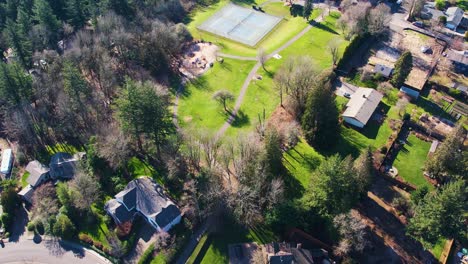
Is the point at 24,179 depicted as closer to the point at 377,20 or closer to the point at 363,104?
the point at 363,104

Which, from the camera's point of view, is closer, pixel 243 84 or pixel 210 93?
pixel 210 93

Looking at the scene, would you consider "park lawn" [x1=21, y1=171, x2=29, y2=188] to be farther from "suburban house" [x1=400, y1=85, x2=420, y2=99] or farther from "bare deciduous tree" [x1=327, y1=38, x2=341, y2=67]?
"suburban house" [x1=400, y1=85, x2=420, y2=99]

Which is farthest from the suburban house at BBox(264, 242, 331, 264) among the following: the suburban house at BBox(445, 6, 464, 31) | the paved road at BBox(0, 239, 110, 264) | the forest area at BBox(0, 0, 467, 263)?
the suburban house at BBox(445, 6, 464, 31)

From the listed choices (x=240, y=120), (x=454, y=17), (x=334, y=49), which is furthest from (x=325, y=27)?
(x=240, y=120)

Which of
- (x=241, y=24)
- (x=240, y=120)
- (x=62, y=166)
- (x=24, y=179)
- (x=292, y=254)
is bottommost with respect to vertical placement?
(x=24, y=179)

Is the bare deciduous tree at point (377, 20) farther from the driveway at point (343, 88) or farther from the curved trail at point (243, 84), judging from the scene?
the driveway at point (343, 88)

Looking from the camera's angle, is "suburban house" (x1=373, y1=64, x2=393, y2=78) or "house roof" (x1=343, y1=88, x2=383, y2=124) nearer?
"house roof" (x1=343, y1=88, x2=383, y2=124)
